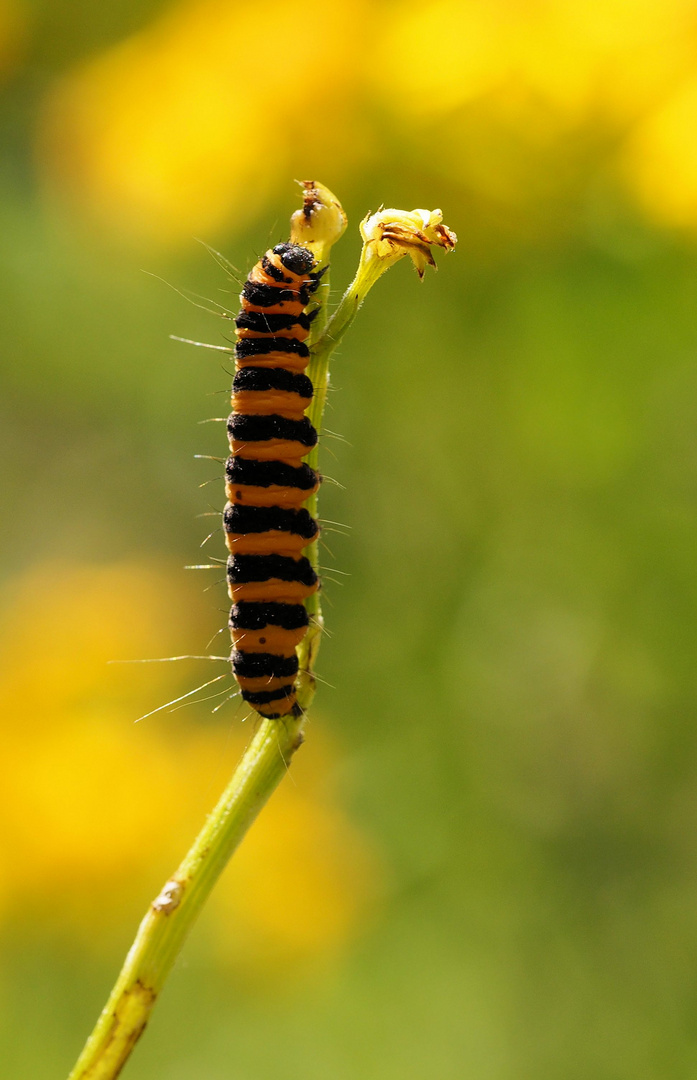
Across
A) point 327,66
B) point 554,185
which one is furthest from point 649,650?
point 327,66

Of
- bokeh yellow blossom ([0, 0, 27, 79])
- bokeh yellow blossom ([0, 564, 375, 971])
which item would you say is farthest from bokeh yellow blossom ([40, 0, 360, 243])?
bokeh yellow blossom ([0, 564, 375, 971])

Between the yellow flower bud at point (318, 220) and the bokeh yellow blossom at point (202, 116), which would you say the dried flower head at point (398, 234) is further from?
the bokeh yellow blossom at point (202, 116)

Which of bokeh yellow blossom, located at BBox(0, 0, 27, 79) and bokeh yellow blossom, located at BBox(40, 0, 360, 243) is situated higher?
bokeh yellow blossom, located at BBox(0, 0, 27, 79)

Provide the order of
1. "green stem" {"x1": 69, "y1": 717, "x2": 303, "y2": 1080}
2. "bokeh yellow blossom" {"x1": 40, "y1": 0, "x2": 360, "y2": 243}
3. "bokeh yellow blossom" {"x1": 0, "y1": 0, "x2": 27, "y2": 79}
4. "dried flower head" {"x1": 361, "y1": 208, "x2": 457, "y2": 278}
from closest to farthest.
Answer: "green stem" {"x1": 69, "y1": 717, "x2": 303, "y2": 1080} → "dried flower head" {"x1": 361, "y1": 208, "x2": 457, "y2": 278} → "bokeh yellow blossom" {"x1": 40, "y1": 0, "x2": 360, "y2": 243} → "bokeh yellow blossom" {"x1": 0, "y1": 0, "x2": 27, "y2": 79}

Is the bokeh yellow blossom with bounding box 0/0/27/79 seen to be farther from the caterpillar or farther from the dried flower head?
the dried flower head

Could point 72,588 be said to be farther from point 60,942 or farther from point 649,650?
point 649,650

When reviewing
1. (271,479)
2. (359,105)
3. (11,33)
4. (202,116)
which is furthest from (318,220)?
(11,33)

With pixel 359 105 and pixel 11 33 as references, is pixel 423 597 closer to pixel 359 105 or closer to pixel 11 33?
pixel 359 105
